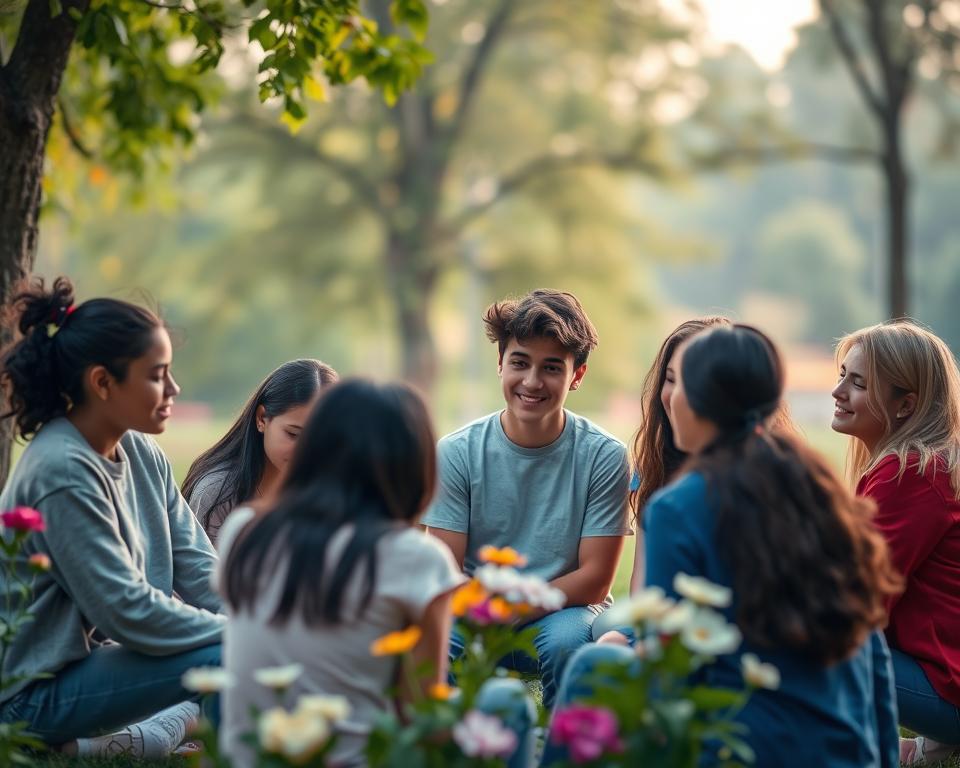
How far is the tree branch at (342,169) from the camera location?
1869cm

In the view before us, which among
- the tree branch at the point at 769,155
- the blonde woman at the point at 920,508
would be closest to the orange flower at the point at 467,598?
the blonde woman at the point at 920,508

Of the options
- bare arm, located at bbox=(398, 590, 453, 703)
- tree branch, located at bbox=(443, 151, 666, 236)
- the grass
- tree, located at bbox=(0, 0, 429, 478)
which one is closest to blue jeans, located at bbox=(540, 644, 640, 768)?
bare arm, located at bbox=(398, 590, 453, 703)

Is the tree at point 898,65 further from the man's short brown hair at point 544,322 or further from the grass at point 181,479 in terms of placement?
the man's short brown hair at point 544,322

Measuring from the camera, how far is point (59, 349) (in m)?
3.31

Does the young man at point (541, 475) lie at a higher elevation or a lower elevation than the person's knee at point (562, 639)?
higher

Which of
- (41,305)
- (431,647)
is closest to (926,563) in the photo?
(431,647)

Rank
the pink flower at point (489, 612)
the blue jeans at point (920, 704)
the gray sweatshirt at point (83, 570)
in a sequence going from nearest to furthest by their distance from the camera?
the pink flower at point (489, 612) → the gray sweatshirt at point (83, 570) → the blue jeans at point (920, 704)

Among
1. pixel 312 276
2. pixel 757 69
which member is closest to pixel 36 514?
pixel 312 276

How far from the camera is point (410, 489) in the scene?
245cm

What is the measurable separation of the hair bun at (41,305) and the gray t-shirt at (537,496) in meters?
1.52

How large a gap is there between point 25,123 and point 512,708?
10.5 ft

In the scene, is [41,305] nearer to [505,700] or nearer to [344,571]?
[344,571]

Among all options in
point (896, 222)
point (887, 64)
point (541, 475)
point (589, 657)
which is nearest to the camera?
point (589, 657)

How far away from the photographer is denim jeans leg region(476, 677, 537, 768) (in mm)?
2447
